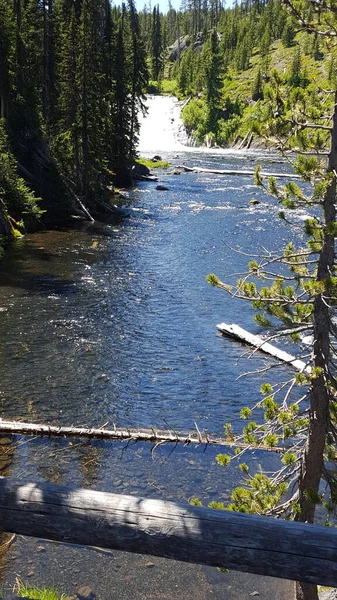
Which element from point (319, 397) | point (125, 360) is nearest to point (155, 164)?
point (125, 360)

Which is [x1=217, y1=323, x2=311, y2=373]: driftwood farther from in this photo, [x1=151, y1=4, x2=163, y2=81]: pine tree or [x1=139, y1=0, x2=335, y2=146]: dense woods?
[x1=151, y1=4, x2=163, y2=81]: pine tree

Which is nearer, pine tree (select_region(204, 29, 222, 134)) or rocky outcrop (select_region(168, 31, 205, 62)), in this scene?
pine tree (select_region(204, 29, 222, 134))

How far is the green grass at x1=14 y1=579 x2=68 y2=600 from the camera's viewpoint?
21.7ft

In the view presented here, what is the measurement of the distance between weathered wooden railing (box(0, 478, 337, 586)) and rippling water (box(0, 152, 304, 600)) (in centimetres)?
352

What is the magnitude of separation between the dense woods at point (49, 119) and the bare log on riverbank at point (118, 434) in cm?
1717

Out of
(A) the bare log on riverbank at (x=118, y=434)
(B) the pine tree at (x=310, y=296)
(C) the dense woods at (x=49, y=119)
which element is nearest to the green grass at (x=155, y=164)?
(C) the dense woods at (x=49, y=119)

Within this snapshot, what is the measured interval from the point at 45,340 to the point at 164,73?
15941 cm

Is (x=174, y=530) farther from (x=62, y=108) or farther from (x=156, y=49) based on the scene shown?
(x=156, y=49)

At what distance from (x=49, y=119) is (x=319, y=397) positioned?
38495mm

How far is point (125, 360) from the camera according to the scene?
50.8 ft

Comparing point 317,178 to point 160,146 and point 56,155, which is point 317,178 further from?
point 160,146

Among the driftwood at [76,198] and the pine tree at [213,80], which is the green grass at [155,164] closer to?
the driftwood at [76,198]

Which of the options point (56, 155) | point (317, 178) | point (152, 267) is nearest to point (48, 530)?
point (317, 178)

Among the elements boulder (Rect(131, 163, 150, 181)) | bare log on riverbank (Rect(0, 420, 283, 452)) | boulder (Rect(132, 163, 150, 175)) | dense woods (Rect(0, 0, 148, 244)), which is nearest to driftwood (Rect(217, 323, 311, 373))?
bare log on riverbank (Rect(0, 420, 283, 452))
